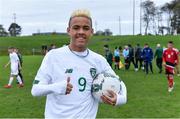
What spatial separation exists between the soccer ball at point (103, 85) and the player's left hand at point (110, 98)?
0.09ft

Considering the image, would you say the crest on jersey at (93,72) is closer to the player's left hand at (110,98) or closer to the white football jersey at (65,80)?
the white football jersey at (65,80)

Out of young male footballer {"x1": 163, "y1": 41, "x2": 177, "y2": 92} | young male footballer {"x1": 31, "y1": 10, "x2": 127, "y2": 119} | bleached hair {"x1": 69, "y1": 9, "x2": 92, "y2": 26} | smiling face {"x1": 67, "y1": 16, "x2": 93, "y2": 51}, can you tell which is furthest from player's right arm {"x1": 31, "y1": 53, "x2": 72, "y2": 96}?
young male footballer {"x1": 163, "y1": 41, "x2": 177, "y2": 92}

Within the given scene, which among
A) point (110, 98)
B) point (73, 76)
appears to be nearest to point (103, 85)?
point (110, 98)

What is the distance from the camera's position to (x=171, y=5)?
374 ft

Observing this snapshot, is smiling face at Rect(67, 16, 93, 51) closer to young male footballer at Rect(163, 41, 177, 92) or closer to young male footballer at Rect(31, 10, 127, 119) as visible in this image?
young male footballer at Rect(31, 10, 127, 119)

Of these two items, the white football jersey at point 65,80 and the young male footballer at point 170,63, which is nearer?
the white football jersey at point 65,80

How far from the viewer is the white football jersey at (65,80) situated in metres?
3.83

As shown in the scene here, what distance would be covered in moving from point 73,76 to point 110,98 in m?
0.36

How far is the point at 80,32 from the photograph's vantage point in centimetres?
384

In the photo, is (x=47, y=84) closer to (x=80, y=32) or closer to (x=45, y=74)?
(x=45, y=74)

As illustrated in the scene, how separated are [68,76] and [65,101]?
0.21 meters

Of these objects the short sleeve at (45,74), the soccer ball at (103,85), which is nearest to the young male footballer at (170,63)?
the soccer ball at (103,85)

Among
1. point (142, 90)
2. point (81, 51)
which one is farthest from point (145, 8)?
point (81, 51)

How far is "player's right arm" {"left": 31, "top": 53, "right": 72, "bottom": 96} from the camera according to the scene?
12.1 ft
